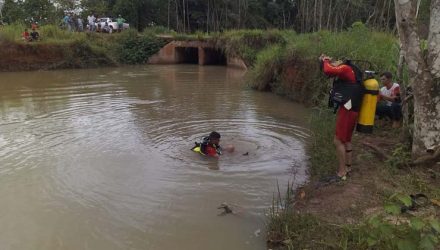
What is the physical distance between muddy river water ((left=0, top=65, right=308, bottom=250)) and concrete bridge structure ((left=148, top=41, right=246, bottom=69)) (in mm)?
14380

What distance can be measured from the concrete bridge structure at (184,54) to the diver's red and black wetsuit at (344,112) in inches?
858

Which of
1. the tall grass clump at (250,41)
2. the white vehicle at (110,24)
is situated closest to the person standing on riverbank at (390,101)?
the tall grass clump at (250,41)

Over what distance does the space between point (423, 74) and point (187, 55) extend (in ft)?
88.4

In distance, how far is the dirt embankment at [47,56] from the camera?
917 inches

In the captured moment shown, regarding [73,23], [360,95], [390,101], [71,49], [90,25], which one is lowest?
[390,101]

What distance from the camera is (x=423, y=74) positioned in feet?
19.3

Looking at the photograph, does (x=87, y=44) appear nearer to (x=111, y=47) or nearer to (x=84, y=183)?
(x=111, y=47)

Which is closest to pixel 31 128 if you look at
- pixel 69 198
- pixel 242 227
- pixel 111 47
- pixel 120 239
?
pixel 69 198

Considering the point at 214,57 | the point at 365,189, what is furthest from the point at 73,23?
the point at 365,189

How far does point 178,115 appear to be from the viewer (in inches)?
476

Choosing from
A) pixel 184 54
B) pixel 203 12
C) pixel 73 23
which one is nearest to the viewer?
pixel 73 23

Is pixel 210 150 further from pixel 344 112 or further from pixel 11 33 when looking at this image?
pixel 11 33

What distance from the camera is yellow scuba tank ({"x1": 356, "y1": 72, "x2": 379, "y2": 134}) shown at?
231 inches

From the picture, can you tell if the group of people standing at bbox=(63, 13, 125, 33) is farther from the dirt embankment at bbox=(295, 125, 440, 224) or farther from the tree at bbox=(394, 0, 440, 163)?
the tree at bbox=(394, 0, 440, 163)
